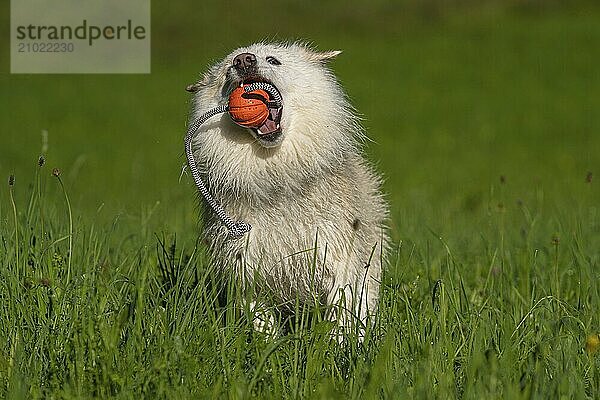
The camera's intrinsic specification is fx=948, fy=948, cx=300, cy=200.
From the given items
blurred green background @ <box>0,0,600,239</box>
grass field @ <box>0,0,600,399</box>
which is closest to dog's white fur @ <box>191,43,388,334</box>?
grass field @ <box>0,0,600,399</box>

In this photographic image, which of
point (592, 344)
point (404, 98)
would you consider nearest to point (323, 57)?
point (592, 344)

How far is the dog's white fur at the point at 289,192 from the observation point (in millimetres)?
4918

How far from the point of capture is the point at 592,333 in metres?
4.52

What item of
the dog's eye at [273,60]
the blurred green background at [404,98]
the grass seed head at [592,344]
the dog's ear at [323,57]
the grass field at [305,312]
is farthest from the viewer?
the blurred green background at [404,98]

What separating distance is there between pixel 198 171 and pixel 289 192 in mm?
529

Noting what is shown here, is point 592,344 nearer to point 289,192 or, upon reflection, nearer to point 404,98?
point 289,192

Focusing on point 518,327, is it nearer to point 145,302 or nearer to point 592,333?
point 592,333

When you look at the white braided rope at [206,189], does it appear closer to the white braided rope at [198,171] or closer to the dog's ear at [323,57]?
the white braided rope at [198,171]

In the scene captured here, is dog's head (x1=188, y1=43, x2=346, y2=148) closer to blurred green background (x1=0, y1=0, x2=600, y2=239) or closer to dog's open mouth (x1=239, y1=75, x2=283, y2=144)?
dog's open mouth (x1=239, y1=75, x2=283, y2=144)

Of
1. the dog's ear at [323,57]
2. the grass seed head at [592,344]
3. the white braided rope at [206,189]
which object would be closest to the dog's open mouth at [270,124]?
the white braided rope at [206,189]

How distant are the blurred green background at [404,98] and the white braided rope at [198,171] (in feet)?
11.9

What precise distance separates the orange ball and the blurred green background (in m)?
3.96

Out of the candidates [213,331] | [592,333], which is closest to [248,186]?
[213,331]

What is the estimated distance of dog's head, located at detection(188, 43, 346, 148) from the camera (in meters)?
4.89
